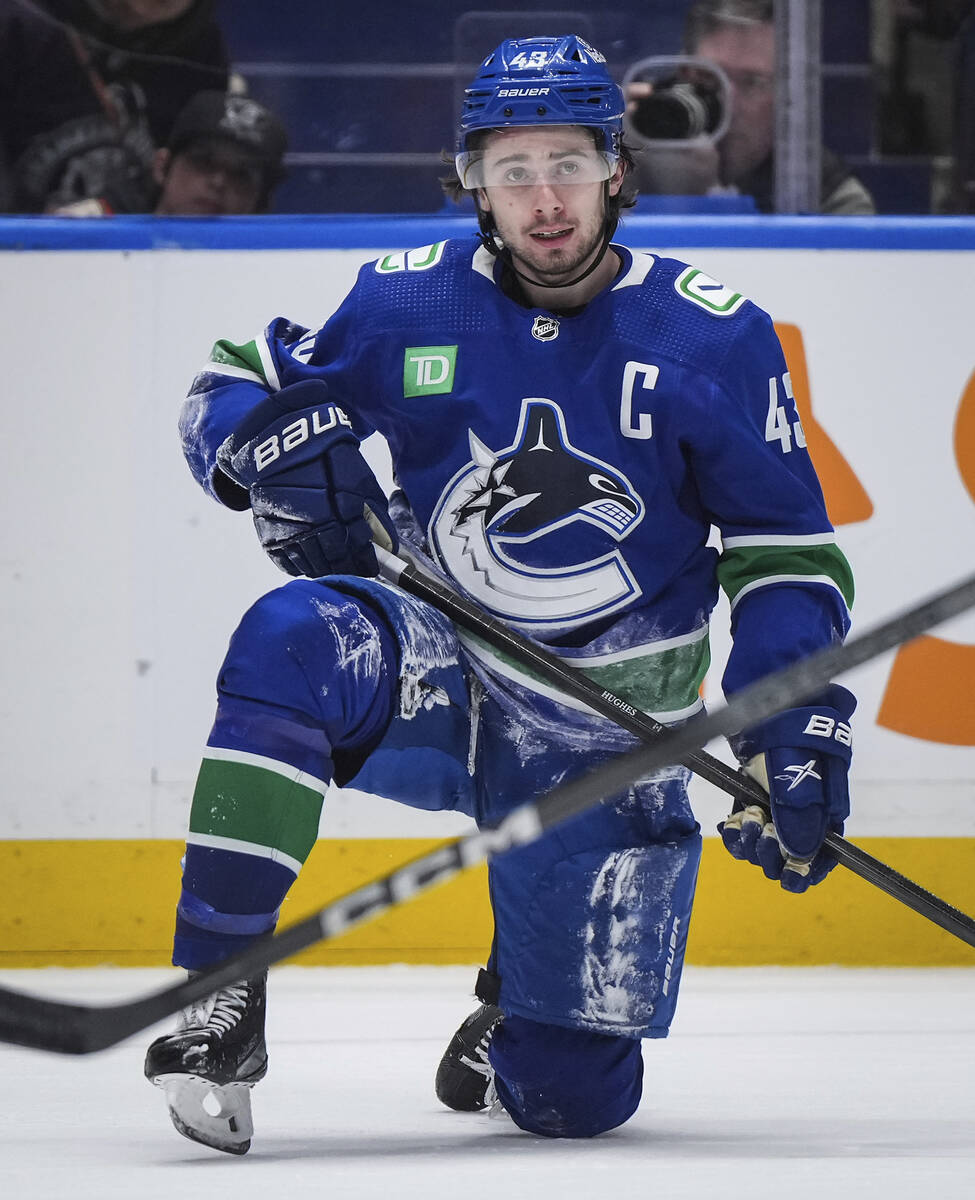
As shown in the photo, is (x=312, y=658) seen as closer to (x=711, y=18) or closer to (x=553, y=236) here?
(x=553, y=236)

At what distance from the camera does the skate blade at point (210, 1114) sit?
66.1 inches

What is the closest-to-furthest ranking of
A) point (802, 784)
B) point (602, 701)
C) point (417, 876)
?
1. point (417, 876)
2. point (802, 784)
3. point (602, 701)

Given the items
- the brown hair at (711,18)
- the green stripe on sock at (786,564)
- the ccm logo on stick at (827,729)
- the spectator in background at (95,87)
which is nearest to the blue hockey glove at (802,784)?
the ccm logo on stick at (827,729)

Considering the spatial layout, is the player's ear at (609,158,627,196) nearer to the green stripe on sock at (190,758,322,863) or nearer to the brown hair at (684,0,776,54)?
the green stripe on sock at (190,758,322,863)

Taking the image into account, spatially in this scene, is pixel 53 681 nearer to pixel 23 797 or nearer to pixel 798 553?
pixel 23 797

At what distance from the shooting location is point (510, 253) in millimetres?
2070

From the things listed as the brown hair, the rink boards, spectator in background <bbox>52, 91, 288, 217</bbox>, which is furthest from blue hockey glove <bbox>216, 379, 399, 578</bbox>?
the brown hair

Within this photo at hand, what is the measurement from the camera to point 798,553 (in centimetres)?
197

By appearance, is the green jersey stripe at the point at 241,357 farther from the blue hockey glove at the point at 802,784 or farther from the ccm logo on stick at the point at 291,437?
the blue hockey glove at the point at 802,784

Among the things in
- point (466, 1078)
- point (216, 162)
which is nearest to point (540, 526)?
point (466, 1078)

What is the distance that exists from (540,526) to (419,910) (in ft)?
4.37

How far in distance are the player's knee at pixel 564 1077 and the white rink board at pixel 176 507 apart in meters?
1.04

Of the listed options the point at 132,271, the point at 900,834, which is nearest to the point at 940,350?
the point at 900,834

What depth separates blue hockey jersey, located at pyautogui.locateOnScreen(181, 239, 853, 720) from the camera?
Result: 1.97 meters
